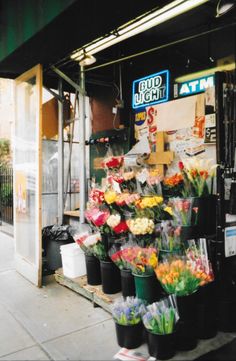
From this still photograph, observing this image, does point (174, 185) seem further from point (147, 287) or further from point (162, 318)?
point (162, 318)

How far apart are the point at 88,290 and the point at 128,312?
116 cm

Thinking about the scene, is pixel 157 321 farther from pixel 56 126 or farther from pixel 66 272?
pixel 56 126

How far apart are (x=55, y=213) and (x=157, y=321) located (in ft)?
14.3

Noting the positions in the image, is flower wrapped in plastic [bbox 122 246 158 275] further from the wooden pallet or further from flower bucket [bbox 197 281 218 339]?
the wooden pallet

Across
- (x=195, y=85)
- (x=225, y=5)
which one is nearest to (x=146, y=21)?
(x=225, y=5)

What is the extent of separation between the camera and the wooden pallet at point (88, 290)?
4133 mm

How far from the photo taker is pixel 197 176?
12.3 feet

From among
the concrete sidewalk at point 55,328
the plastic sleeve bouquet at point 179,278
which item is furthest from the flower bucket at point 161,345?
the plastic sleeve bouquet at point 179,278

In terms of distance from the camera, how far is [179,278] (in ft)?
10.7

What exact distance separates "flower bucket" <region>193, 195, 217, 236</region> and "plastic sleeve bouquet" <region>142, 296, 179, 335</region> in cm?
91

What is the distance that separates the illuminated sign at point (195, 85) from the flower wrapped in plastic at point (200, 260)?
2.87 metres

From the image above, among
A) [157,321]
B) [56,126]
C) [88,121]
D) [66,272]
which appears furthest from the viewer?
[88,121]

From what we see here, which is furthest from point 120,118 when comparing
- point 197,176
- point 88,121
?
point 197,176

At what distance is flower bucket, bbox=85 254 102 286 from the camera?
178 inches
